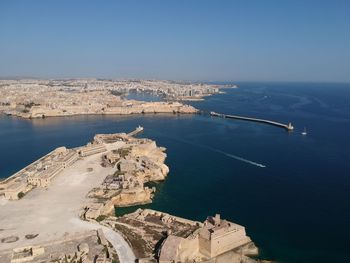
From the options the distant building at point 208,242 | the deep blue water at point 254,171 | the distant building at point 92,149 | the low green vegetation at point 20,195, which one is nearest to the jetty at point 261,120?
the deep blue water at point 254,171

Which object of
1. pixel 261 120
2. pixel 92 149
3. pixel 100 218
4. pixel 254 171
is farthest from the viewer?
pixel 261 120

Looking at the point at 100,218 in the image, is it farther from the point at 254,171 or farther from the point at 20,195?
the point at 254,171

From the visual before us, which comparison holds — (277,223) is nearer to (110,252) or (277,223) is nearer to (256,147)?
(110,252)

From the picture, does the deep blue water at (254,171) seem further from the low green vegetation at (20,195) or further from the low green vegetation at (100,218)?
the low green vegetation at (20,195)

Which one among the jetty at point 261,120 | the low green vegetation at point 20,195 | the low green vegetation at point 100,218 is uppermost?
the jetty at point 261,120

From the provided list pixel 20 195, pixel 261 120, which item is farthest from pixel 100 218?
pixel 261 120

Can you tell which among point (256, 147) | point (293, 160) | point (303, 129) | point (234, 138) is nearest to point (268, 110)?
point (303, 129)

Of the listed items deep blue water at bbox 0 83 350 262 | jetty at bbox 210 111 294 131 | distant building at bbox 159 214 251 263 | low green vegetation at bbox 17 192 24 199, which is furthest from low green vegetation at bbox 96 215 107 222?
jetty at bbox 210 111 294 131

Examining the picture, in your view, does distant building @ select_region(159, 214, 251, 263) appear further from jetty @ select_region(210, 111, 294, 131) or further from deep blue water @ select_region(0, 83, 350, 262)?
jetty @ select_region(210, 111, 294, 131)
